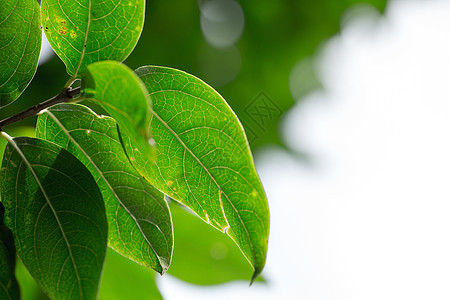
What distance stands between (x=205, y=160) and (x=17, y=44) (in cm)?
23

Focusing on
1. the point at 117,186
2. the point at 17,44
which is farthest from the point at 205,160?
the point at 17,44

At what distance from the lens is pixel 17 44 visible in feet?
1.72

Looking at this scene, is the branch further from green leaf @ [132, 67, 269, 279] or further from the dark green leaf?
the dark green leaf

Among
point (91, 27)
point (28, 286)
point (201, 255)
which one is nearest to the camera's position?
point (91, 27)

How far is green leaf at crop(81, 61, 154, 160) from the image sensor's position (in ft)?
1.28

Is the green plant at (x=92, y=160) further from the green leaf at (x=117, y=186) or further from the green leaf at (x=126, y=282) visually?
the green leaf at (x=126, y=282)

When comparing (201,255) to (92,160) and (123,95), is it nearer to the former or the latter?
A: (92,160)

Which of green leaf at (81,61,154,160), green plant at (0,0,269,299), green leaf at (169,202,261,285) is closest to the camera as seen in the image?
green leaf at (81,61,154,160)

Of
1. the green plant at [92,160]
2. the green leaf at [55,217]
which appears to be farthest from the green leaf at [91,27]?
the green leaf at [55,217]

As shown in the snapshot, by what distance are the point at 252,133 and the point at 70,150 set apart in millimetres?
1064

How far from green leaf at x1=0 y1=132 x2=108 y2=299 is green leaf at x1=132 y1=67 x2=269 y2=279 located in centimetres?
6

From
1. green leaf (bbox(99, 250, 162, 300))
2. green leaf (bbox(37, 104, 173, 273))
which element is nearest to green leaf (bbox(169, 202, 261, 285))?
green leaf (bbox(99, 250, 162, 300))

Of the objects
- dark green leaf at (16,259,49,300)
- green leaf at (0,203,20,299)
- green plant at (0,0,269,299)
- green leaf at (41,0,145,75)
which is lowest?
dark green leaf at (16,259,49,300)

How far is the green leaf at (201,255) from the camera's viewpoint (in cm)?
121
